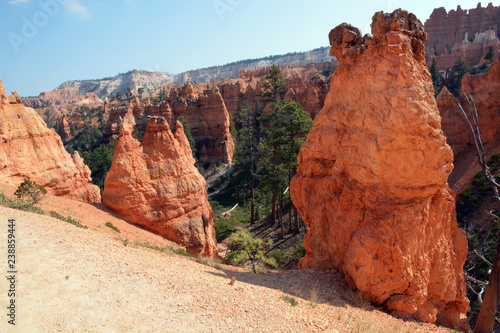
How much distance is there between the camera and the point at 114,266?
6.66 metres

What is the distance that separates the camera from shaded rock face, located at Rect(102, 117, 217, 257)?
13.5 meters

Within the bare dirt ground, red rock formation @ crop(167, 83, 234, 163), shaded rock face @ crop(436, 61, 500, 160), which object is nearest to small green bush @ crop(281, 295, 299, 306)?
the bare dirt ground

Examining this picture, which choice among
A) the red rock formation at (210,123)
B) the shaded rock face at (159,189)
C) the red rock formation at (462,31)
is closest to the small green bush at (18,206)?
the shaded rock face at (159,189)

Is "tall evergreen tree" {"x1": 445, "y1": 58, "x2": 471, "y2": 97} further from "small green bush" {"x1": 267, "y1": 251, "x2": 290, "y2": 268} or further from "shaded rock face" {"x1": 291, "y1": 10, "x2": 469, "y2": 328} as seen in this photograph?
"shaded rock face" {"x1": 291, "y1": 10, "x2": 469, "y2": 328}

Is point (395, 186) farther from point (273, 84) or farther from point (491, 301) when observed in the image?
point (273, 84)

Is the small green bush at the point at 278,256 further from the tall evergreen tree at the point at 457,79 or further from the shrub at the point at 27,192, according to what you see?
the tall evergreen tree at the point at 457,79

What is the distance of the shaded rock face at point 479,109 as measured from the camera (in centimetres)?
2125

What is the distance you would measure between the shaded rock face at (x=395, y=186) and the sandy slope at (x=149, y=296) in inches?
32.4

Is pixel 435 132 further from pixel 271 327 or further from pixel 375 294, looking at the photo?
pixel 271 327

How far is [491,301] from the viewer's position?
200 inches

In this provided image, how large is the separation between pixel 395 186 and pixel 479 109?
2018 centimetres

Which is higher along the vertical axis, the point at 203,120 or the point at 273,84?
the point at 273,84

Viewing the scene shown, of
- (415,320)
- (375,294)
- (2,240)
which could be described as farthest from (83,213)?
(415,320)

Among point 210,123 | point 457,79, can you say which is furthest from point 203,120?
point 457,79
